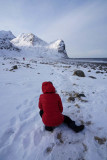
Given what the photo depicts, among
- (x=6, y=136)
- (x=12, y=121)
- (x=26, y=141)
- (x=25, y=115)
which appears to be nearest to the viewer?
(x=26, y=141)

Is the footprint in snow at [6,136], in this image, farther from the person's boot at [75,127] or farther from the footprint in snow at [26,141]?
the person's boot at [75,127]

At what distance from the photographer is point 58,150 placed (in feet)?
6.01

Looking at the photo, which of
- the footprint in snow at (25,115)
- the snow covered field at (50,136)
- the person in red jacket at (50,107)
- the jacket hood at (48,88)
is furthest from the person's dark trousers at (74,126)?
the footprint in snow at (25,115)

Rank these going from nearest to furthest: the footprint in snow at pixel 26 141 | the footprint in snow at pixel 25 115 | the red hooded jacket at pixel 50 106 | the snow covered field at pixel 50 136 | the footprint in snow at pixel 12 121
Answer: the snow covered field at pixel 50 136
the footprint in snow at pixel 26 141
the red hooded jacket at pixel 50 106
the footprint in snow at pixel 12 121
the footprint in snow at pixel 25 115

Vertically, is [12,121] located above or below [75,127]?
below

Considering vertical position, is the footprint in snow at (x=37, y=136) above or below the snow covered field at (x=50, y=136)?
below

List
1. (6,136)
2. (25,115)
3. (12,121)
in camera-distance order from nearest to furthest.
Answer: (6,136) → (12,121) → (25,115)

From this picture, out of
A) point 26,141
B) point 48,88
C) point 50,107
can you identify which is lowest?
point 26,141

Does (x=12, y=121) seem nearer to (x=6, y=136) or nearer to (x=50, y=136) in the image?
(x=6, y=136)

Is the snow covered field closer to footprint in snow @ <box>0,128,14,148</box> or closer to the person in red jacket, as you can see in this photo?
footprint in snow @ <box>0,128,14,148</box>

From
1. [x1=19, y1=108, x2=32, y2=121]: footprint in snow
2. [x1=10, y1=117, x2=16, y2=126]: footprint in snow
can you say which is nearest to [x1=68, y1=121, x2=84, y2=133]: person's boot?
[x1=19, y1=108, x2=32, y2=121]: footprint in snow

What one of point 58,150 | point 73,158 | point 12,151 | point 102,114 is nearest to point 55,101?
point 58,150

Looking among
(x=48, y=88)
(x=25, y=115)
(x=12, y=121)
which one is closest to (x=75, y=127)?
(x=48, y=88)

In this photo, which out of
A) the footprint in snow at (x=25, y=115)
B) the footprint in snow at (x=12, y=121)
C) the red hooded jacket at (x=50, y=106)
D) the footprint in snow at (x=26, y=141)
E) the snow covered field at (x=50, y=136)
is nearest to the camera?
the snow covered field at (x=50, y=136)
